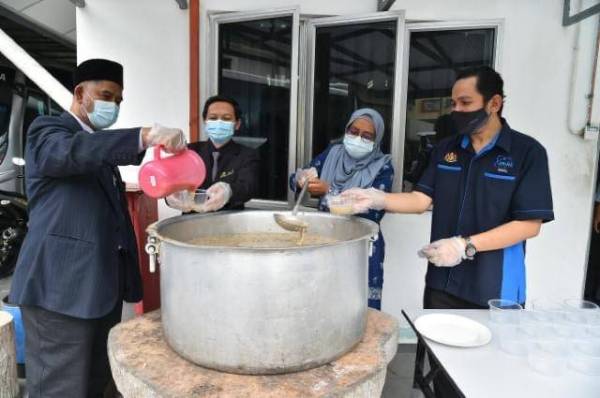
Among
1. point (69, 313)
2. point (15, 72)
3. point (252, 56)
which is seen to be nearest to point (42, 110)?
point (15, 72)

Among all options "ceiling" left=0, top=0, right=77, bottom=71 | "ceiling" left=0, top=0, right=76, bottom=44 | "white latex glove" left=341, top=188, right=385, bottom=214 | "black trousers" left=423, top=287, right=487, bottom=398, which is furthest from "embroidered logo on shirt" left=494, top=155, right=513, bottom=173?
"ceiling" left=0, top=0, right=77, bottom=71

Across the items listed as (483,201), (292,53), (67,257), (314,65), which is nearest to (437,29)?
(314,65)

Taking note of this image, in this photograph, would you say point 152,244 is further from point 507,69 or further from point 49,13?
point 49,13

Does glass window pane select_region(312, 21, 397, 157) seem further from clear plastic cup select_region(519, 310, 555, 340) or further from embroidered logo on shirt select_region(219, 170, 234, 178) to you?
clear plastic cup select_region(519, 310, 555, 340)

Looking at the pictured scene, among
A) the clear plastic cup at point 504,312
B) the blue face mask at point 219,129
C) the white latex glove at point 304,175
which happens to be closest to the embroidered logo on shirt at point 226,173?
the blue face mask at point 219,129

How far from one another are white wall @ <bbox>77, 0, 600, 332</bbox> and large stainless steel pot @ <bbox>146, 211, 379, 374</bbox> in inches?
78.2

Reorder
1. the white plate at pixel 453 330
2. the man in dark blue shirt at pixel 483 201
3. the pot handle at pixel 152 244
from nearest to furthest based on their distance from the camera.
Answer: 1. the pot handle at pixel 152 244
2. the white plate at pixel 453 330
3. the man in dark blue shirt at pixel 483 201

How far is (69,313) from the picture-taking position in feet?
4.73

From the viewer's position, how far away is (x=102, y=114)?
5.27 ft

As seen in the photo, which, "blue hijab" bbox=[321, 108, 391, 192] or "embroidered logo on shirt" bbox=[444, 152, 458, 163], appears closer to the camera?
"embroidered logo on shirt" bbox=[444, 152, 458, 163]

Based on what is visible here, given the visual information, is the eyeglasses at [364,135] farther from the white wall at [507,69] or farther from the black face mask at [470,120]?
the white wall at [507,69]

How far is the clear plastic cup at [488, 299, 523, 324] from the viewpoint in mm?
1477

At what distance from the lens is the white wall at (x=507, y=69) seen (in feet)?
9.11

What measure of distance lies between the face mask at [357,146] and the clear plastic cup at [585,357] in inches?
52.0
